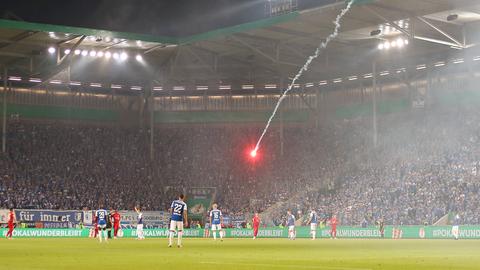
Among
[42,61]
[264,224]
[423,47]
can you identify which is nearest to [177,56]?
[42,61]

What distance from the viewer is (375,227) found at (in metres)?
58.5

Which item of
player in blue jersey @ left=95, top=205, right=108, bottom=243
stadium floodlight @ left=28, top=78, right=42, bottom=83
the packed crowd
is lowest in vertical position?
player in blue jersey @ left=95, top=205, right=108, bottom=243

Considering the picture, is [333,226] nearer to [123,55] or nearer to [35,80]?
[123,55]

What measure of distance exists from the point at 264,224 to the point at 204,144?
15.1 meters

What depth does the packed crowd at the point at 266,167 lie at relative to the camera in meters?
62.7

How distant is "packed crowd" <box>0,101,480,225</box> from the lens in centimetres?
6266

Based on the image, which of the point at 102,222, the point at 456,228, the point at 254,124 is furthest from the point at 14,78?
the point at 456,228

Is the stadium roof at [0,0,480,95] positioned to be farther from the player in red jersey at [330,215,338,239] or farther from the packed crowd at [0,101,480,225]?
the player in red jersey at [330,215,338,239]

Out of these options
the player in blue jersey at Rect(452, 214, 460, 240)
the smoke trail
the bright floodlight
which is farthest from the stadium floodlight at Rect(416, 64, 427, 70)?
the bright floodlight

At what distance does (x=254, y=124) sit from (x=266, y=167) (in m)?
7.54

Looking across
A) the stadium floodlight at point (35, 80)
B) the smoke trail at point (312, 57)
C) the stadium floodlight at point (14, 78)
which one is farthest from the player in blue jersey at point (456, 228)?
the stadium floodlight at point (14, 78)

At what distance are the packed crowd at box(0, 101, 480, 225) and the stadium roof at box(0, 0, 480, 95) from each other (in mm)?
5450

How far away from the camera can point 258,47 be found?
69562 mm

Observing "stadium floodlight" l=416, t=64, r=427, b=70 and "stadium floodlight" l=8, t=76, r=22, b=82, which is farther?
"stadium floodlight" l=8, t=76, r=22, b=82
